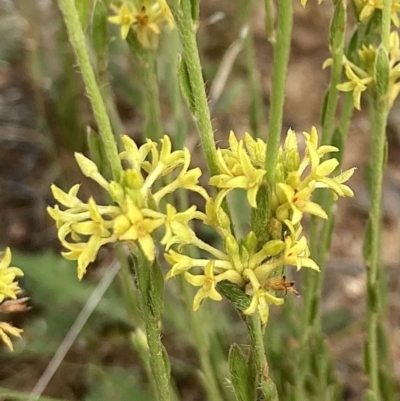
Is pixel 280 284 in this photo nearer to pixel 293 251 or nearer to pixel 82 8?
pixel 293 251

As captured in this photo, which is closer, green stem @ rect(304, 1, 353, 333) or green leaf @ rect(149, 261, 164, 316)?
green leaf @ rect(149, 261, 164, 316)

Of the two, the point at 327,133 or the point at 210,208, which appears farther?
the point at 327,133

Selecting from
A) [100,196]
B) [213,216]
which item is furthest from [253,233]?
[100,196]

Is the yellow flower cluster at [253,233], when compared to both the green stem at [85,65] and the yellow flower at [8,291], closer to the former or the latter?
the green stem at [85,65]

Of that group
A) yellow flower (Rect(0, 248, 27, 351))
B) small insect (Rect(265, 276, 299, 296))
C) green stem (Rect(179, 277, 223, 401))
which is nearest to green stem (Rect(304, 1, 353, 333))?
green stem (Rect(179, 277, 223, 401))

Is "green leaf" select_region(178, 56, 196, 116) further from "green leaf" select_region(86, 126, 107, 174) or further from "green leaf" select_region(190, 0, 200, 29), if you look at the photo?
"green leaf" select_region(86, 126, 107, 174)

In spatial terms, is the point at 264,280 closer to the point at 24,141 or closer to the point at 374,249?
the point at 374,249

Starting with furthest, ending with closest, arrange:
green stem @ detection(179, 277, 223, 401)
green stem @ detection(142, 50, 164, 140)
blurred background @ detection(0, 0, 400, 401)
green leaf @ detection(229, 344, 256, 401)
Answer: blurred background @ detection(0, 0, 400, 401)
green stem @ detection(179, 277, 223, 401)
green stem @ detection(142, 50, 164, 140)
green leaf @ detection(229, 344, 256, 401)
